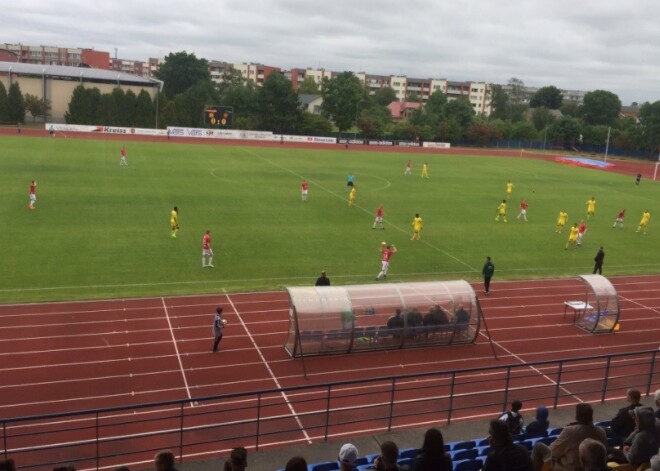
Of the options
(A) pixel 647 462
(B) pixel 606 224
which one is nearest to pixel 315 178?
(B) pixel 606 224

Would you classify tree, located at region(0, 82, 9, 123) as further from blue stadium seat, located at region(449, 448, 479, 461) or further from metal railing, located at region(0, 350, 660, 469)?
blue stadium seat, located at region(449, 448, 479, 461)

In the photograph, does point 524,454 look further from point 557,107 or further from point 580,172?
point 557,107

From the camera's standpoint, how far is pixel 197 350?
Answer: 16016 mm

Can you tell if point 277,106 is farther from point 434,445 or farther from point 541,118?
point 434,445

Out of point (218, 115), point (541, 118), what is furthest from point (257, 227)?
point (541, 118)

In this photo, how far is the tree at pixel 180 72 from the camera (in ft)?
424

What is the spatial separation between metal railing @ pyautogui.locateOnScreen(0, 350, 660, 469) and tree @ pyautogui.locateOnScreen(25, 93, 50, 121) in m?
87.7

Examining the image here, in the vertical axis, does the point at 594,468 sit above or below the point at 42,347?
above

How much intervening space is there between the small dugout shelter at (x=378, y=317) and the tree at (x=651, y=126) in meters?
102

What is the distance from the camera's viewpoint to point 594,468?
5.41 m

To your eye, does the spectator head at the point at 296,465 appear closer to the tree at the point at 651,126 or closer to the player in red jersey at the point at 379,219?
the player in red jersey at the point at 379,219

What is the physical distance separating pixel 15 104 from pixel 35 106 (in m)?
4.30

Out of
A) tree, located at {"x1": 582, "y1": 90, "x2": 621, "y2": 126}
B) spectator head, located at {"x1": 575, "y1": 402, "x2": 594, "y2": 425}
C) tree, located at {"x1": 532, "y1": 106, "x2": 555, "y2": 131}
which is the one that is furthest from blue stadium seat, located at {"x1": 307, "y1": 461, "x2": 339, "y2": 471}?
tree, located at {"x1": 582, "y1": 90, "x2": 621, "y2": 126}

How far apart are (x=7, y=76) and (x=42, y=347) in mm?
92588
